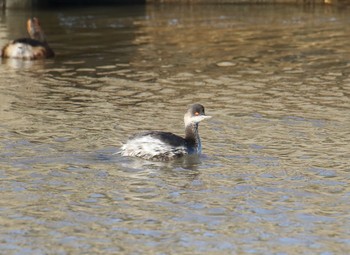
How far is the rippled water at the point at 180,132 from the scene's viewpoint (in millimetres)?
9680

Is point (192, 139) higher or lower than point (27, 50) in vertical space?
higher

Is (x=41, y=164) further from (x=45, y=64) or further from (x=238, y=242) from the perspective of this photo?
(x=45, y=64)

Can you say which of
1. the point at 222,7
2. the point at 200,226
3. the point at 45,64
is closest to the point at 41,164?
the point at 200,226

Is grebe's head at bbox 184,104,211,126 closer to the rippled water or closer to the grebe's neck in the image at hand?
the grebe's neck

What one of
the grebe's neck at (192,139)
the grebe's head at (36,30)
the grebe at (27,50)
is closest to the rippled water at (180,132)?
the grebe's neck at (192,139)

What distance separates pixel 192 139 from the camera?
12.8m

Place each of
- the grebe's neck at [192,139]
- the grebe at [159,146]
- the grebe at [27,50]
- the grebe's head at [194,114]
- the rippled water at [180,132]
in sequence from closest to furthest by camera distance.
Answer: the rippled water at [180,132] → the grebe at [159,146] → the grebe's neck at [192,139] → the grebe's head at [194,114] → the grebe at [27,50]

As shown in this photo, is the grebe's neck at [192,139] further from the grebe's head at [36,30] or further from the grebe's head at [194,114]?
the grebe's head at [36,30]

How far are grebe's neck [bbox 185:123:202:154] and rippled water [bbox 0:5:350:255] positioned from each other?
0.13m

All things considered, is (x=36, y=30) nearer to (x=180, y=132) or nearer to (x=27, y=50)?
(x=27, y=50)

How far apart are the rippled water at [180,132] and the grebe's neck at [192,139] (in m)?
0.13

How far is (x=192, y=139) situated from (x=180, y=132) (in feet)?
4.74

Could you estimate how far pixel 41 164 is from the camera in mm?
12297

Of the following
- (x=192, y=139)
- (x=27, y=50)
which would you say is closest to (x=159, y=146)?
(x=192, y=139)
